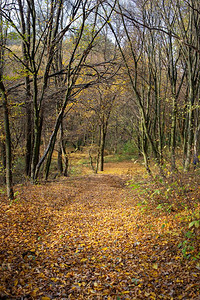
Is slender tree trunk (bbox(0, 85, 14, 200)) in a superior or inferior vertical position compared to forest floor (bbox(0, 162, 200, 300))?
superior

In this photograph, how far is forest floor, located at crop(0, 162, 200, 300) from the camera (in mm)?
3104

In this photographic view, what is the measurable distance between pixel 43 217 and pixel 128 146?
22917 millimetres

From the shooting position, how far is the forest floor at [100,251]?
3104 millimetres

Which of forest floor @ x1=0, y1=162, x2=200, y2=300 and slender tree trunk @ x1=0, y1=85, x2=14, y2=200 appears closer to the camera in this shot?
forest floor @ x1=0, y1=162, x2=200, y2=300

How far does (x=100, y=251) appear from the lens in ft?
14.2

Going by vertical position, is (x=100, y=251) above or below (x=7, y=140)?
below

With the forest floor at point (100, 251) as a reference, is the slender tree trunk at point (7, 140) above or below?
above

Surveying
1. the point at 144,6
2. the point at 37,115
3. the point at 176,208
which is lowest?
the point at 176,208

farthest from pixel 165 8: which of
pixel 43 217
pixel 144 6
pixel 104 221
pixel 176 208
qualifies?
pixel 43 217

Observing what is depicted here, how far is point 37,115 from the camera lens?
9648 millimetres

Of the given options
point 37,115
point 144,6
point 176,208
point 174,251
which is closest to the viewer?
point 174,251

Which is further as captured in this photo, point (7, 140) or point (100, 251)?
point (7, 140)

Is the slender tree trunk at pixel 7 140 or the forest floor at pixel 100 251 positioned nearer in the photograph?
the forest floor at pixel 100 251

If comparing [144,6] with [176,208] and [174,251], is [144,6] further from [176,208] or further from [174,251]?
[174,251]
